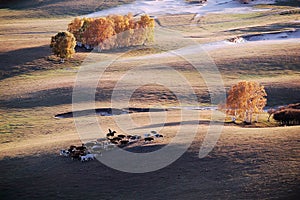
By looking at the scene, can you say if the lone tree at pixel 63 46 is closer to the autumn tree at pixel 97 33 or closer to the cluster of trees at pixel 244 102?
the autumn tree at pixel 97 33

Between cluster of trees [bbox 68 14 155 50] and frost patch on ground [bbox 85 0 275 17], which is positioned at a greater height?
frost patch on ground [bbox 85 0 275 17]

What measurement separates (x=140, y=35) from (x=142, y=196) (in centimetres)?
7222

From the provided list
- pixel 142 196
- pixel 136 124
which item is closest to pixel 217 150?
pixel 142 196

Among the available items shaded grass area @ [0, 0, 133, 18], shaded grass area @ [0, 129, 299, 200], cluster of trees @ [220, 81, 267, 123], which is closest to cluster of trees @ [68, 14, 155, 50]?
shaded grass area @ [0, 0, 133, 18]

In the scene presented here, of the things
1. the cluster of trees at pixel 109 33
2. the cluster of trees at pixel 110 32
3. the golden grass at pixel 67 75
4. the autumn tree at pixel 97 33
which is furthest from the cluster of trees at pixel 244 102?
the autumn tree at pixel 97 33

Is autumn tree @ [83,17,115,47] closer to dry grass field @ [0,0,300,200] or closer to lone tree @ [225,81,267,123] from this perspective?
dry grass field @ [0,0,300,200]

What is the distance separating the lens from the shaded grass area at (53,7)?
142 meters

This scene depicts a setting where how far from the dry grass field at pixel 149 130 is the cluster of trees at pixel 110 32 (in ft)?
15.3

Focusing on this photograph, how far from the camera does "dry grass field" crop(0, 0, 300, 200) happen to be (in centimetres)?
2974

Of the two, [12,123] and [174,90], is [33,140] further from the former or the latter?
[174,90]

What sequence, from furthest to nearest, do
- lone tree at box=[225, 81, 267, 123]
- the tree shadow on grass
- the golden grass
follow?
the tree shadow on grass, lone tree at box=[225, 81, 267, 123], the golden grass

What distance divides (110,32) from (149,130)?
56082 mm

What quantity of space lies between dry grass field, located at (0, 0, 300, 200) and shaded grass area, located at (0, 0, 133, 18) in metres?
39.2

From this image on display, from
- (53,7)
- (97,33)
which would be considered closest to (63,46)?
(97,33)
